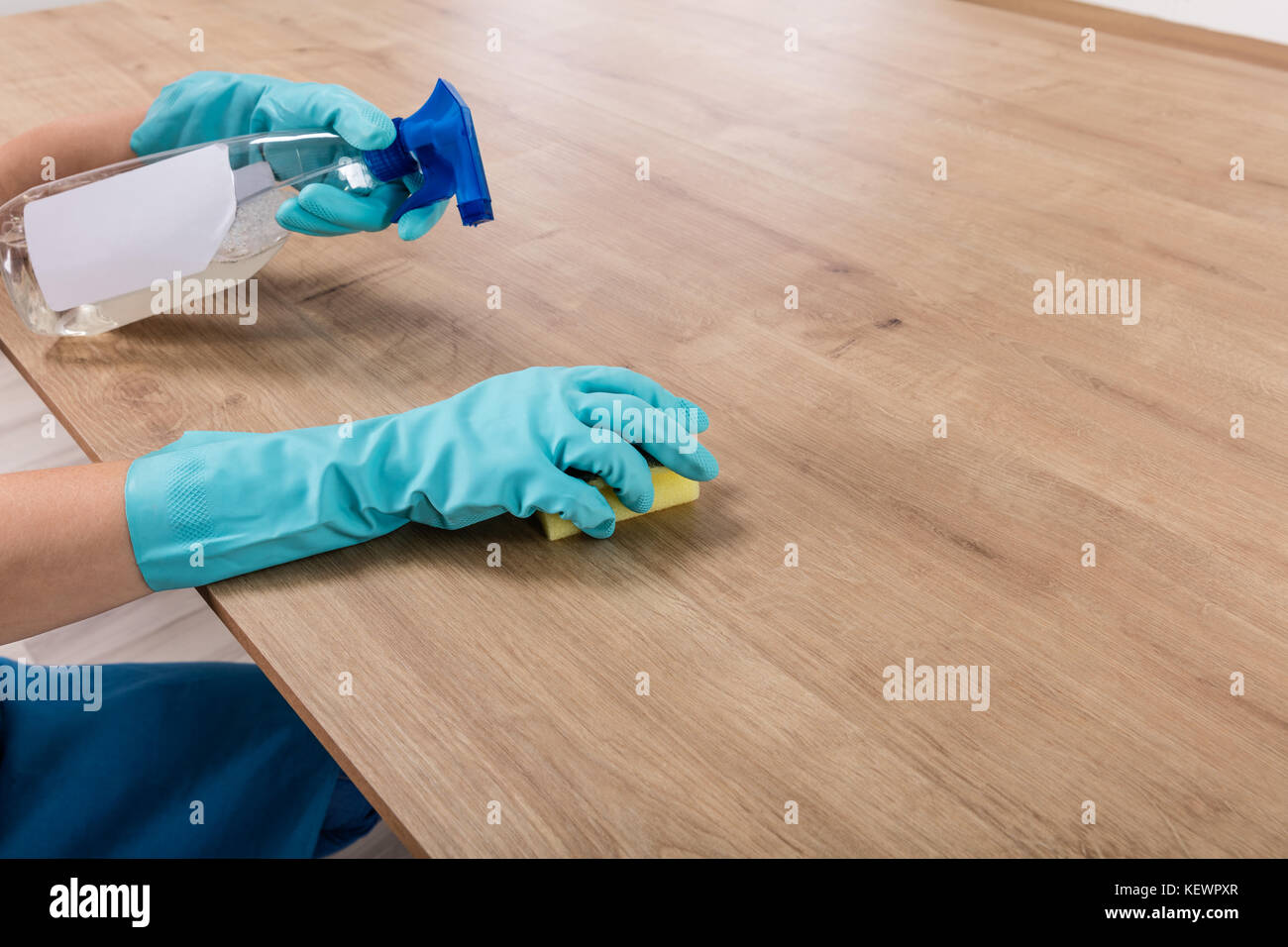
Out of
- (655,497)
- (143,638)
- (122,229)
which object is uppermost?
(122,229)

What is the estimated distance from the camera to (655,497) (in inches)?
27.5

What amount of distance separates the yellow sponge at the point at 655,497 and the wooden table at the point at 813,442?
0.05 ft

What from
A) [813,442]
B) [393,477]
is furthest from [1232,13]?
[393,477]

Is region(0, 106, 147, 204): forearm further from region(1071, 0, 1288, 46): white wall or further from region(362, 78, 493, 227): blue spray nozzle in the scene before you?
region(1071, 0, 1288, 46): white wall

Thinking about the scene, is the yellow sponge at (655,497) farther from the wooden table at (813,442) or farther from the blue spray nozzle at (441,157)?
the blue spray nozzle at (441,157)

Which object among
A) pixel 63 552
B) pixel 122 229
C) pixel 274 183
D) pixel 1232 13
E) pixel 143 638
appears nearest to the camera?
pixel 63 552

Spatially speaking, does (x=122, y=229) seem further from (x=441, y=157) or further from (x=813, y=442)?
(x=813, y=442)

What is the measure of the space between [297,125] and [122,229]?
22cm

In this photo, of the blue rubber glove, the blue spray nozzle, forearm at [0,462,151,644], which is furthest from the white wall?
forearm at [0,462,151,644]

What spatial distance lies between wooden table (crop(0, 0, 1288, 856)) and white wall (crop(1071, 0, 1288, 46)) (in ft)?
1.40

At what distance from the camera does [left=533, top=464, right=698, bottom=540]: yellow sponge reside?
2.23 feet

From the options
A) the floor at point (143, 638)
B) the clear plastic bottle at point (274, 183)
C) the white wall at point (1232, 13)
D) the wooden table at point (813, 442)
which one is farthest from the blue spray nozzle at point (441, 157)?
the white wall at point (1232, 13)

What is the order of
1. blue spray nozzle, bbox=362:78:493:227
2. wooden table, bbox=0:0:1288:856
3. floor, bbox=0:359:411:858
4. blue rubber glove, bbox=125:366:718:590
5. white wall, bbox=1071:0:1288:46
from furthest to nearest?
white wall, bbox=1071:0:1288:46 → floor, bbox=0:359:411:858 → blue spray nozzle, bbox=362:78:493:227 → blue rubber glove, bbox=125:366:718:590 → wooden table, bbox=0:0:1288:856

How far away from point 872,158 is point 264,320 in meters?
0.69
